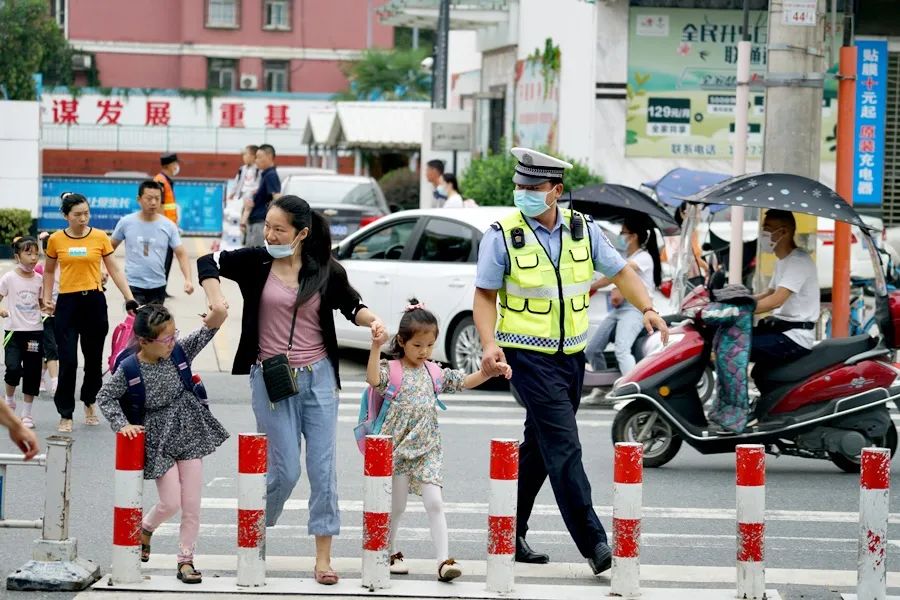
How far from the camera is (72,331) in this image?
1111 cm

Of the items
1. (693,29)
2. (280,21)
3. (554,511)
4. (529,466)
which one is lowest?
(554,511)

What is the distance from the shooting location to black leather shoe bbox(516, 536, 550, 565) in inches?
289

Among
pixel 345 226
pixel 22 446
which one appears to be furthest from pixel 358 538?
pixel 345 226

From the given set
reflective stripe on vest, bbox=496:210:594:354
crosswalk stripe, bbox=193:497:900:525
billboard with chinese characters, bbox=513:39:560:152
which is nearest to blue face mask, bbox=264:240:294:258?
reflective stripe on vest, bbox=496:210:594:354

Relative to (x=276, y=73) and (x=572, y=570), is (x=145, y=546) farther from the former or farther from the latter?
(x=276, y=73)

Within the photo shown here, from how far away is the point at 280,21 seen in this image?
63.2 m

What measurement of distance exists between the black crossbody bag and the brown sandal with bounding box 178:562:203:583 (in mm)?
848

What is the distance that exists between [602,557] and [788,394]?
11.1ft

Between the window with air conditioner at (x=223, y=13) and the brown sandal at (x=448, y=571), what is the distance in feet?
187

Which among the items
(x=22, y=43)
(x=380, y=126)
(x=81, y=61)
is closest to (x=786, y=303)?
(x=380, y=126)

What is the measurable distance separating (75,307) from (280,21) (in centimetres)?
5353

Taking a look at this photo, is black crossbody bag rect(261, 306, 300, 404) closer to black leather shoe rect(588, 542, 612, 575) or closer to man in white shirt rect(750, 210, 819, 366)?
black leather shoe rect(588, 542, 612, 575)

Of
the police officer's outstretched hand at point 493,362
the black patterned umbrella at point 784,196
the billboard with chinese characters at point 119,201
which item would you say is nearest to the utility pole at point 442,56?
the billboard with chinese characters at point 119,201

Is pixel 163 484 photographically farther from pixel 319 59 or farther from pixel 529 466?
pixel 319 59
